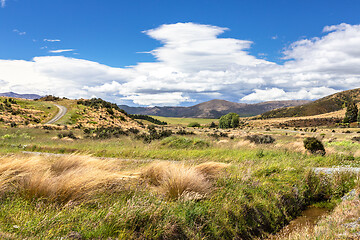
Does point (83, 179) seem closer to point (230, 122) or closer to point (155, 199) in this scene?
point (155, 199)

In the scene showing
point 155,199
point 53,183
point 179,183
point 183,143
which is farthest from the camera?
point 183,143

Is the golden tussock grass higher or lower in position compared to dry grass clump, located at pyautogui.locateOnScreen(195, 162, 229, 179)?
higher

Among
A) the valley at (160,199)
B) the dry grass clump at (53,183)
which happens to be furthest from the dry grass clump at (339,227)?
the dry grass clump at (53,183)

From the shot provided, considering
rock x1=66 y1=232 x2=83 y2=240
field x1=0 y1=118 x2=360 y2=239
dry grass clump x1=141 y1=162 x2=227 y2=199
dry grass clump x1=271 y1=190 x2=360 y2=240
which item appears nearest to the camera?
rock x1=66 y1=232 x2=83 y2=240

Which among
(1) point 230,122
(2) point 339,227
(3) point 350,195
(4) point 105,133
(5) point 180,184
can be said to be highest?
(4) point 105,133

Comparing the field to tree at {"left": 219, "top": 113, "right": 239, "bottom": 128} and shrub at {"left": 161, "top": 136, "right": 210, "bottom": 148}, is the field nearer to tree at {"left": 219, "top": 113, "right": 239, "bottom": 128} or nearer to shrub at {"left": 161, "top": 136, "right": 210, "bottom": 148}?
shrub at {"left": 161, "top": 136, "right": 210, "bottom": 148}

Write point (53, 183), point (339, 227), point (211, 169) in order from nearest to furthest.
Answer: point (53, 183), point (339, 227), point (211, 169)

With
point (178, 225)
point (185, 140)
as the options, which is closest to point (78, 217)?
point (178, 225)

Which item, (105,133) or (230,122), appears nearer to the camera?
(105,133)

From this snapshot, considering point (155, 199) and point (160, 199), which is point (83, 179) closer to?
point (155, 199)

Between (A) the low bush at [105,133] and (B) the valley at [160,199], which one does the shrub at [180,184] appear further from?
(A) the low bush at [105,133]

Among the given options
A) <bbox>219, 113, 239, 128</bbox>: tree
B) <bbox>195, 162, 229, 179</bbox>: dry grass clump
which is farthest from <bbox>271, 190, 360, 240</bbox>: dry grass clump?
<bbox>219, 113, 239, 128</bbox>: tree

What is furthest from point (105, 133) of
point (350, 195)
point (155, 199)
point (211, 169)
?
point (350, 195)

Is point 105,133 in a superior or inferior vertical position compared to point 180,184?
superior
